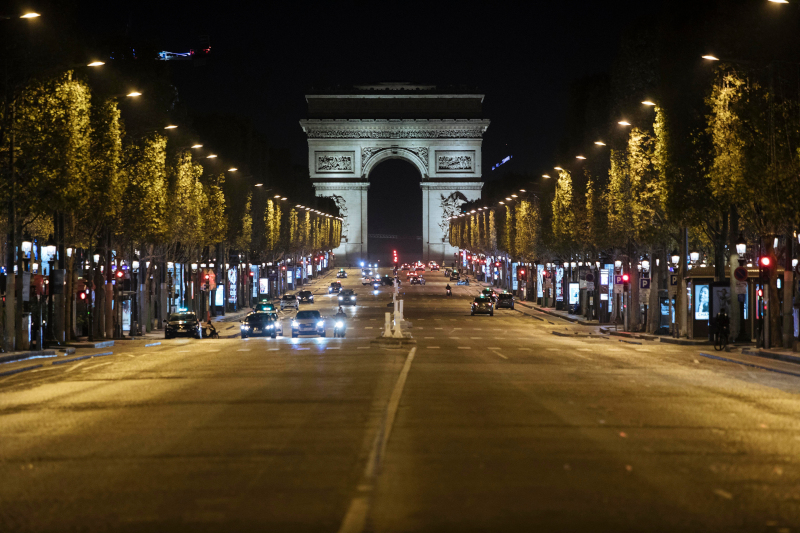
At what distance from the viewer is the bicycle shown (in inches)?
1373

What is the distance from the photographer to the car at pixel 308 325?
47531mm

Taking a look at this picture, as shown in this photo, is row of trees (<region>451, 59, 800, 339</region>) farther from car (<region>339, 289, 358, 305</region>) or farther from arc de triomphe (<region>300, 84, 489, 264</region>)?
arc de triomphe (<region>300, 84, 489, 264</region>)

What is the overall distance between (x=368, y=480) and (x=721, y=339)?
27.7 m

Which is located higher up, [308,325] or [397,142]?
[397,142]

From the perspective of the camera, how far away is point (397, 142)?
161 meters

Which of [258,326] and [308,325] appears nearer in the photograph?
[308,325]

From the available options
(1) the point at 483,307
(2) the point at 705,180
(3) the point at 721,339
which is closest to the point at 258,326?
(2) the point at 705,180

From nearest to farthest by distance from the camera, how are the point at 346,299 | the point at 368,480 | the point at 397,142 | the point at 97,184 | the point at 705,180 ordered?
the point at 368,480, the point at 705,180, the point at 97,184, the point at 346,299, the point at 397,142

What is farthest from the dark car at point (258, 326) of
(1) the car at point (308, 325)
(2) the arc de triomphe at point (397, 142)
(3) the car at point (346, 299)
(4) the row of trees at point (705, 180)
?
(2) the arc de triomphe at point (397, 142)

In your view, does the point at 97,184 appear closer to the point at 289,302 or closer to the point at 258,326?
the point at 258,326

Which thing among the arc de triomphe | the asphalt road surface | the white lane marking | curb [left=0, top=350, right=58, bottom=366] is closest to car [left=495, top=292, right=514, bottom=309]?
curb [left=0, top=350, right=58, bottom=366]

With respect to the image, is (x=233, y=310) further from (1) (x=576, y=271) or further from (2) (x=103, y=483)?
(2) (x=103, y=483)

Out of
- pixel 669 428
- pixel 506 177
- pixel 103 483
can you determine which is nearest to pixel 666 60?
pixel 669 428

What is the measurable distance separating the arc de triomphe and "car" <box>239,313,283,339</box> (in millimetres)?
111188
